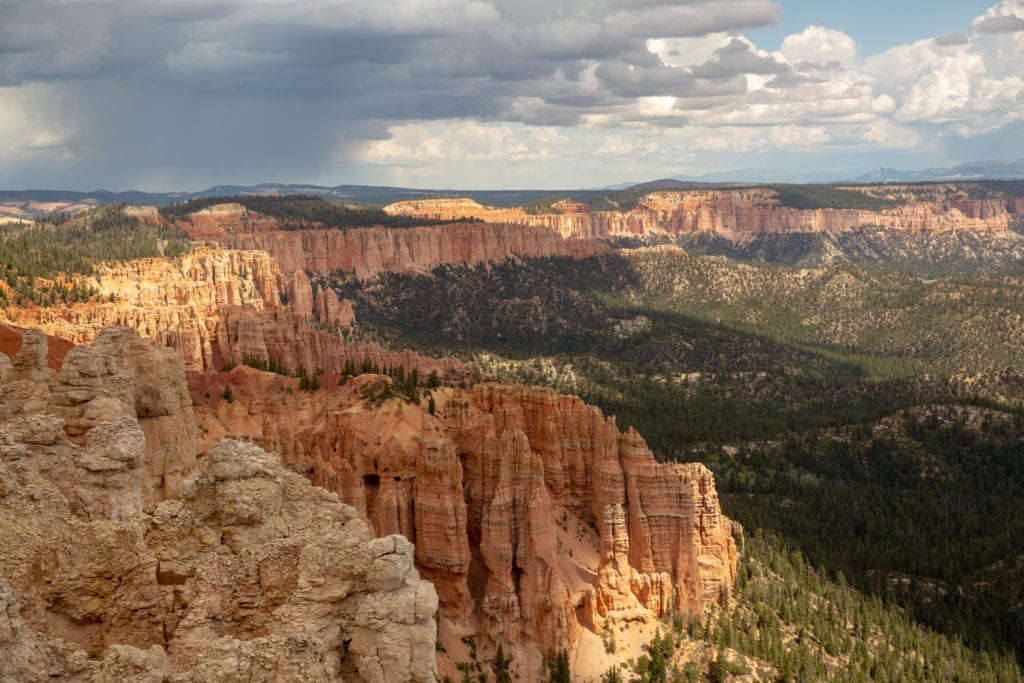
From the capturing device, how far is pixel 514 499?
159ft

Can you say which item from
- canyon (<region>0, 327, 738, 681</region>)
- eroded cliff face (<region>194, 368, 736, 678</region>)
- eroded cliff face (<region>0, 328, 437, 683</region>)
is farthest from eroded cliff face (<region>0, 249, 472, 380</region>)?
eroded cliff face (<region>0, 328, 437, 683</region>)

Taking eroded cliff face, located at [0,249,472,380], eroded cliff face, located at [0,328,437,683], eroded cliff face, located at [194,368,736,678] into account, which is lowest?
eroded cliff face, located at [194,368,736,678]

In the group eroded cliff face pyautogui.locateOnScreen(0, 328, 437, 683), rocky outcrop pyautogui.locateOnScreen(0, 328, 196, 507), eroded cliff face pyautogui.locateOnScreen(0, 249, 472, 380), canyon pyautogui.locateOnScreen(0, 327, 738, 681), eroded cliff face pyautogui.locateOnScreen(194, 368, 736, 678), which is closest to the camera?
eroded cliff face pyautogui.locateOnScreen(0, 328, 437, 683)

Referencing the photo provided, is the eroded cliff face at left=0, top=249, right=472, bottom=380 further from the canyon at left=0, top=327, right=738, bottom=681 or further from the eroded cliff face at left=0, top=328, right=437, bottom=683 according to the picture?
the eroded cliff face at left=0, top=328, right=437, bottom=683

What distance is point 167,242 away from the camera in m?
165

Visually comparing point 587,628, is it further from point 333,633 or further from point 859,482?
point 859,482

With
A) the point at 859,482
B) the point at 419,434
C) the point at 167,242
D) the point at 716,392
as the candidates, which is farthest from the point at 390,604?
the point at 167,242

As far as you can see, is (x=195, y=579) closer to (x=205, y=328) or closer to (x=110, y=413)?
(x=110, y=413)

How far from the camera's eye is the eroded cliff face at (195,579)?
15.3 m

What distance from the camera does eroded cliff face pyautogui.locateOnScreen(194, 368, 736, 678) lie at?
46844mm

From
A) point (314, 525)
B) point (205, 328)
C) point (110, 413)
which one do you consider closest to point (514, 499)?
point (110, 413)

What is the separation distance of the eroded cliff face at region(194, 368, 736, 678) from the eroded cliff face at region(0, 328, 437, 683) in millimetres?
23200

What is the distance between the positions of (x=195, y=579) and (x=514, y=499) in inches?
1214

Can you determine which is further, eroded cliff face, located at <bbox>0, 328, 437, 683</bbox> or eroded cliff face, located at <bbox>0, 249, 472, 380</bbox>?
eroded cliff face, located at <bbox>0, 249, 472, 380</bbox>
